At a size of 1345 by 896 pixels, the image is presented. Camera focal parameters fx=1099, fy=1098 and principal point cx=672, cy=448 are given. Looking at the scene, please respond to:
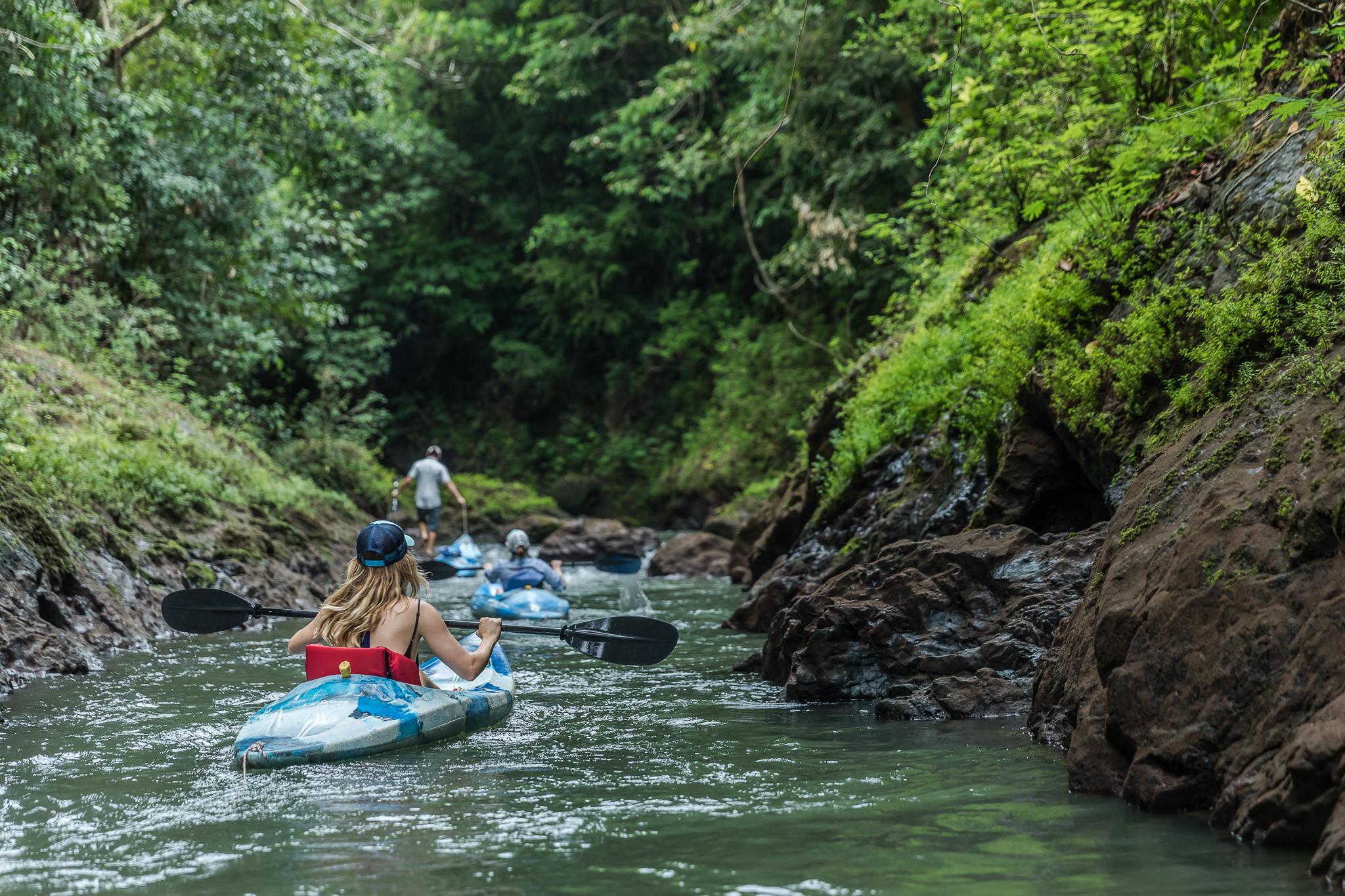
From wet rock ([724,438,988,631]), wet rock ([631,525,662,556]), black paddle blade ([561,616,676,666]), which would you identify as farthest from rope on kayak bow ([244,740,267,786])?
wet rock ([631,525,662,556])

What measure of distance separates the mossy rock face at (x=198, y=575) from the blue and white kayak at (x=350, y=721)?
19.0ft

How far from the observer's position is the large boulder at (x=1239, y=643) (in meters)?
3.35

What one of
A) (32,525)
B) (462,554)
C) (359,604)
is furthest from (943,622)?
(462,554)

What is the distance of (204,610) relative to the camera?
272 inches

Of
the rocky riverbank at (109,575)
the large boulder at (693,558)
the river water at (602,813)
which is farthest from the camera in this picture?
the large boulder at (693,558)

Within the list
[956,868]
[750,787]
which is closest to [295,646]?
[750,787]

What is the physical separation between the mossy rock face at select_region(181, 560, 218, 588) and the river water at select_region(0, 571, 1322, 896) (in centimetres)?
400

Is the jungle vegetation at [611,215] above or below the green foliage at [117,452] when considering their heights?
above

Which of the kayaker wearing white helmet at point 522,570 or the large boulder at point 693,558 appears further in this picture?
the large boulder at point 693,558

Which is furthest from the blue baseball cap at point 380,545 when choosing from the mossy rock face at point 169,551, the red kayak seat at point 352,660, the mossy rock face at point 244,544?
the mossy rock face at point 244,544

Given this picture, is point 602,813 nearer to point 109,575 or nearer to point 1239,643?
point 1239,643

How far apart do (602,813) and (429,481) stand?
45.9ft

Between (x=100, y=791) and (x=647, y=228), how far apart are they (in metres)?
24.1

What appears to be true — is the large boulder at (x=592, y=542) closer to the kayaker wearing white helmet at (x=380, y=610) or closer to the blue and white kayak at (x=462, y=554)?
the blue and white kayak at (x=462, y=554)
